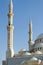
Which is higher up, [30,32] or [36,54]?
[30,32]

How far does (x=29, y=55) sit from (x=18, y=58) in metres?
1.30

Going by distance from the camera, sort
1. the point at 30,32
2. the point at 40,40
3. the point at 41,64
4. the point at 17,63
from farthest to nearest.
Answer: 1. the point at 30,32
2. the point at 40,40
3. the point at 17,63
4. the point at 41,64

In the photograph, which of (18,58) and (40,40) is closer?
(18,58)

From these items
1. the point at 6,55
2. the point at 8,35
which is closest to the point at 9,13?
the point at 8,35

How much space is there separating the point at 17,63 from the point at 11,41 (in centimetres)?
253

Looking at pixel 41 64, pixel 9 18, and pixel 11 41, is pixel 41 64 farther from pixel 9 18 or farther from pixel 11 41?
pixel 9 18

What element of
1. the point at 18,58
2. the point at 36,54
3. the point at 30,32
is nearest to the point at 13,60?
the point at 18,58

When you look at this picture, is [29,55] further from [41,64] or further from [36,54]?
[41,64]

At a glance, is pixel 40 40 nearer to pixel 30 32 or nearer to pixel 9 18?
pixel 30 32

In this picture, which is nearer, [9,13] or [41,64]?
[41,64]

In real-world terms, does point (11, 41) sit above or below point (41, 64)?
above

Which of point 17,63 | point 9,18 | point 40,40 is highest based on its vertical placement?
point 9,18

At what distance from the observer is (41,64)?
76.8ft

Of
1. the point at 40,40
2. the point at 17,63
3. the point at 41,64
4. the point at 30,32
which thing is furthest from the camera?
the point at 30,32
